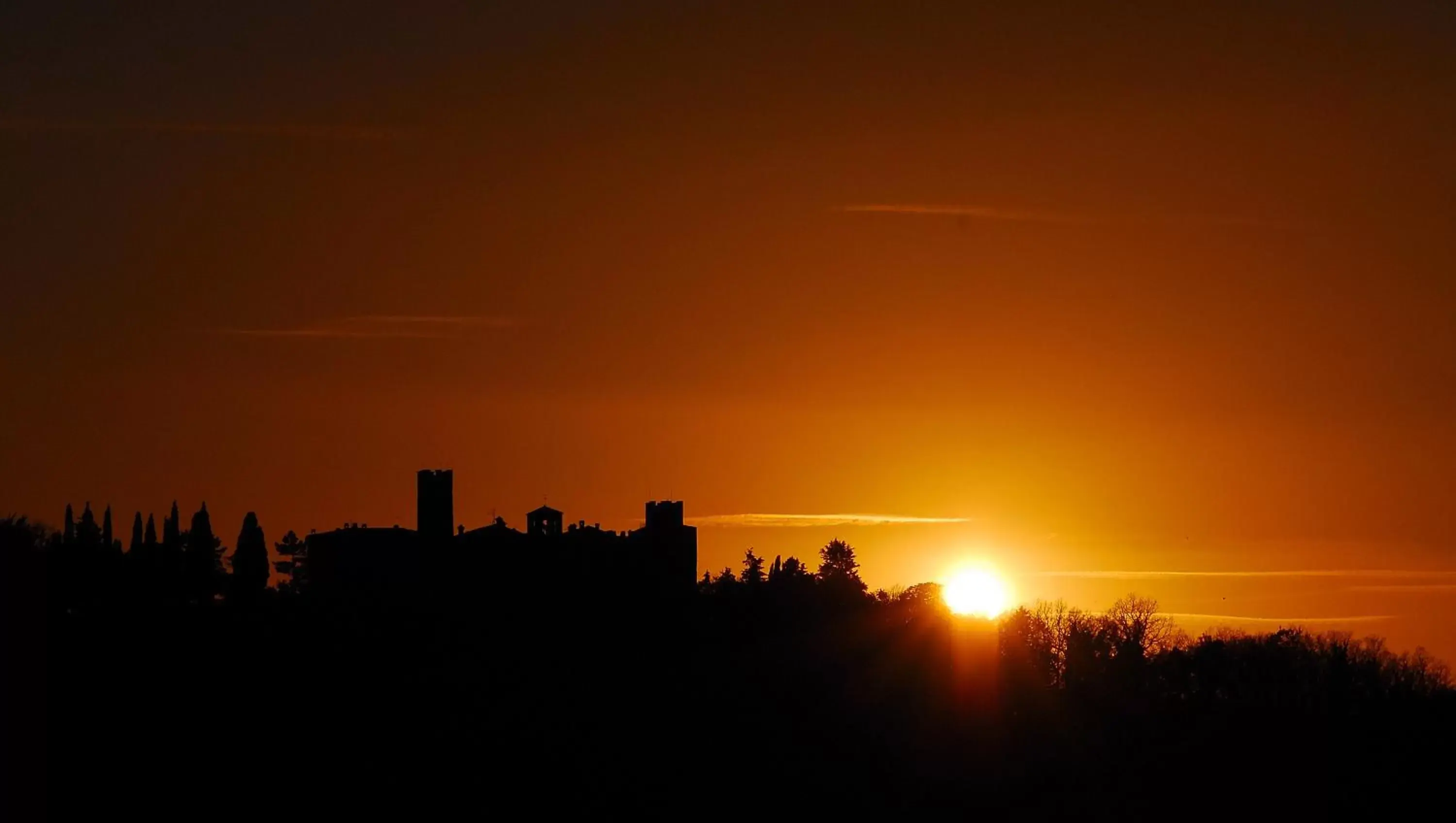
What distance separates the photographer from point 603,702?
Result: 2596 inches

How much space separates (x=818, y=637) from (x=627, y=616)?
7.70 meters

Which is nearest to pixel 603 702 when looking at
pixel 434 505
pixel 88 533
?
pixel 434 505

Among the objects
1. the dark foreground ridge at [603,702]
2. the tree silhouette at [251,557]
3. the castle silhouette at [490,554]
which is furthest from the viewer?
the tree silhouette at [251,557]

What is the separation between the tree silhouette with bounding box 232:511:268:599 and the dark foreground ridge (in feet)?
2.36

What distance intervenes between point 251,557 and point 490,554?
19.8 metres

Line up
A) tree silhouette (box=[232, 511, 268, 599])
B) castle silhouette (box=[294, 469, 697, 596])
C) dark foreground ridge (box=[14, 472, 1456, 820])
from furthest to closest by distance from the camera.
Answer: tree silhouette (box=[232, 511, 268, 599])
castle silhouette (box=[294, 469, 697, 596])
dark foreground ridge (box=[14, 472, 1456, 820])

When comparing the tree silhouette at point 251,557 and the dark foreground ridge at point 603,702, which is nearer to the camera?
the dark foreground ridge at point 603,702

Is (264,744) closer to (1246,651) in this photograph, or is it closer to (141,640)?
(141,640)

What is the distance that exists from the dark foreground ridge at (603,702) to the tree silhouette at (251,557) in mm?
718

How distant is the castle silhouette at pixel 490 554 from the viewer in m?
85.9

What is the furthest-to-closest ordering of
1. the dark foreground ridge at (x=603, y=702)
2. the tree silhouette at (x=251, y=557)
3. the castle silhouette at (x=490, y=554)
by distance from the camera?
the tree silhouette at (x=251, y=557) → the castle silhouette at (x=490, y=554) → the dark foreground ridge at (x=603, y=702)

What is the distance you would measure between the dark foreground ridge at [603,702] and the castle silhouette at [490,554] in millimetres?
182

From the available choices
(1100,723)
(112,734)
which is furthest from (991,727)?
(112,734)

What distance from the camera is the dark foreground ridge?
57219 millimetres
